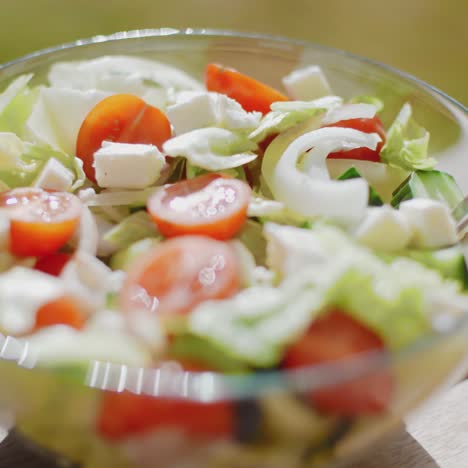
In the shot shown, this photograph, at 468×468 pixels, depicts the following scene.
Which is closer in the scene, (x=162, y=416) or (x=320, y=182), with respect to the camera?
A: (x=162, y=416)

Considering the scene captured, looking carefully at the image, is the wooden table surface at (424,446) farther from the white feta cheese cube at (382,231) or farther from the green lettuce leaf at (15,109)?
the green lettuce leaf at (15,109)

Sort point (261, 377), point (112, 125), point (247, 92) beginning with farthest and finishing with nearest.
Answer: point (247, 92) → point (112, 125) → point (261, 377)

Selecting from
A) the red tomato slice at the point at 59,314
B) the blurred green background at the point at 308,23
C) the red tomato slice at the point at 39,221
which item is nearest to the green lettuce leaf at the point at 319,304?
the red tomato slice at the point at 59,314

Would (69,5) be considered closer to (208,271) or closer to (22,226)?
(22,226)

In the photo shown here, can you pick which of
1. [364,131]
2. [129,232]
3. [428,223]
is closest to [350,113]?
[364,131]

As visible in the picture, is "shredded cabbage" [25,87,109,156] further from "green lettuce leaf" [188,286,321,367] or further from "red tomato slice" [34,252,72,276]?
"green lettuce leaf" [188,286,321,367]

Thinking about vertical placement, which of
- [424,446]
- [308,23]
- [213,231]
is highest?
[213,231]

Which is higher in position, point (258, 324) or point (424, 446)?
point (258, 324)

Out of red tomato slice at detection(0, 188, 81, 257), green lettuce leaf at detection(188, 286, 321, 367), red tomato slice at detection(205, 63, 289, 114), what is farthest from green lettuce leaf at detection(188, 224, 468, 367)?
red tomato slice at detection(205, 63, 289, 114)

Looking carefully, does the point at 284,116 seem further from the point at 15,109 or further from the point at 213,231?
the point at 15,109
